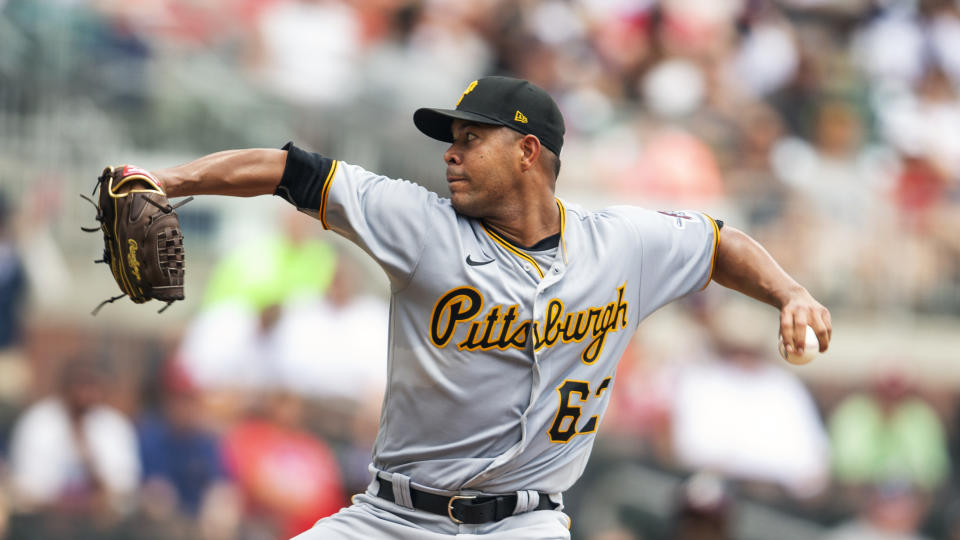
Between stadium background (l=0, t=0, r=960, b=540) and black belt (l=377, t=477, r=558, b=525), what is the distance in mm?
2033

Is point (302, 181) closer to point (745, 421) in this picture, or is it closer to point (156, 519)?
point (156, 519)

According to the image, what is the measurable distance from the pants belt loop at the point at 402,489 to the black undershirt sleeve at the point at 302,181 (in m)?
0.93

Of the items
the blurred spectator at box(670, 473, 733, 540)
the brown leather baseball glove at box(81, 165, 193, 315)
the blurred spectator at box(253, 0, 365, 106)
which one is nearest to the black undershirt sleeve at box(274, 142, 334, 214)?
the brown leather baseball glove at box(81, 165, 193, 315)

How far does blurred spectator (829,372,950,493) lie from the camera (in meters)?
9.38

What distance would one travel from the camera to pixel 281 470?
787 centimetres

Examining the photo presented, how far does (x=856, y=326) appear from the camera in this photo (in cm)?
997

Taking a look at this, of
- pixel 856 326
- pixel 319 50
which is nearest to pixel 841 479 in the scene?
pixel 856 326

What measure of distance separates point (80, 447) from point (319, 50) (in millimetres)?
3772

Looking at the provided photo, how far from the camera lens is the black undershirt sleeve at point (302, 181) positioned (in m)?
4.07

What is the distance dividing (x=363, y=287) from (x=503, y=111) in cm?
469

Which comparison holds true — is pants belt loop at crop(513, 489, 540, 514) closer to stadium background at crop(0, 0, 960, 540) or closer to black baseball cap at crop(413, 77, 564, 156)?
black baseball cap at crop(413, 77, 564, 156)

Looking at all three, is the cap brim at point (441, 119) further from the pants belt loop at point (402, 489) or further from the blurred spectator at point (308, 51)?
the blurred spectator at point (308, 51)

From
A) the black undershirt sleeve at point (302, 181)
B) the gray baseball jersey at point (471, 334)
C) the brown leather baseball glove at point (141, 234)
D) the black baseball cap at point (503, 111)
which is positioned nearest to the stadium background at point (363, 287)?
the gray baseball jersey at point (471, 334)

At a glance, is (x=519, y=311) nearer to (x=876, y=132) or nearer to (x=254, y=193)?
(x=254, y=193)
